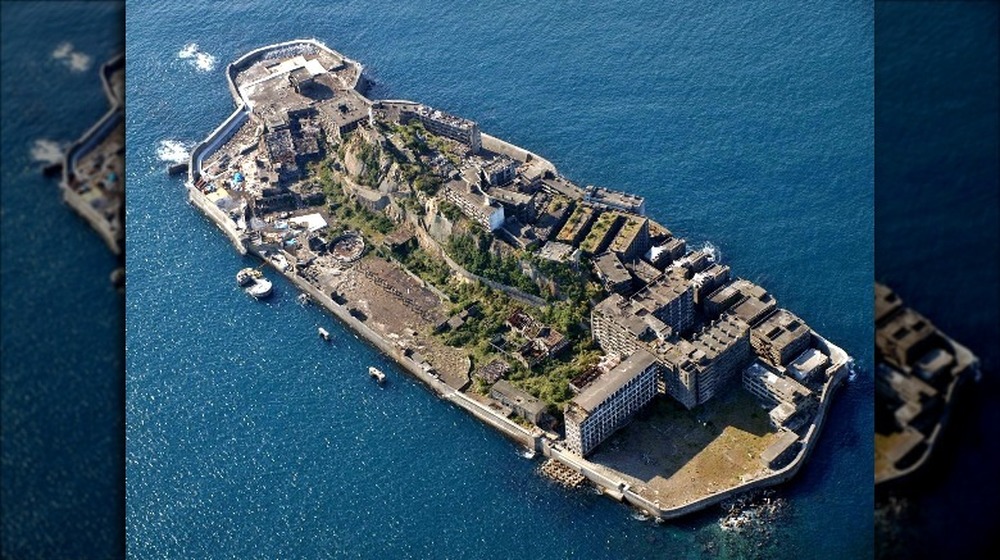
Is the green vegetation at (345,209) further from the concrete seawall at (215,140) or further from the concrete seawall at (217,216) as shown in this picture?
the concrete seawall at (215,140)

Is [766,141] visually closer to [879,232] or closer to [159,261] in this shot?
[159,261]

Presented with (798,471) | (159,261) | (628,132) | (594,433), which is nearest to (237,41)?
(159,261)

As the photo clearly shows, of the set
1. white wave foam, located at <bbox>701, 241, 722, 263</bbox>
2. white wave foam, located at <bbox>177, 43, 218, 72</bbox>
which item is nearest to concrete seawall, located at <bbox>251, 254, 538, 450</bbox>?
white wave foam, located at <bbox>701, 241, 722, 263</bbox>

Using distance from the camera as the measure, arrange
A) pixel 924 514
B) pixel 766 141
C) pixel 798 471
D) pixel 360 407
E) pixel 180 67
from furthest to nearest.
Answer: pixel 180 67 < pixel 766 141 < pixel 360 407 < pixel 798 471 < pixel 924 514

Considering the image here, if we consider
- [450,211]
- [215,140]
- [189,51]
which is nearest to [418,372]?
[450,211]

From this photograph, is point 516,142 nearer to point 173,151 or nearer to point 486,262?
point 486,262

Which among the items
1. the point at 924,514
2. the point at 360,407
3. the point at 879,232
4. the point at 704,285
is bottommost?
the point at 360,407
